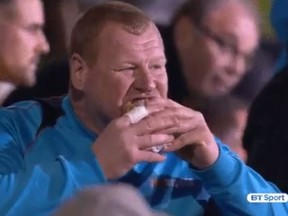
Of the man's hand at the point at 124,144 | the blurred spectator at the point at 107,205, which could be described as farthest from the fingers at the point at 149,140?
the blurred spectator at the point at 107,205

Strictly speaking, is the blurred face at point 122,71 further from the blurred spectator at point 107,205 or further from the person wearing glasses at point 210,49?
the blurred spectator at point 107,205

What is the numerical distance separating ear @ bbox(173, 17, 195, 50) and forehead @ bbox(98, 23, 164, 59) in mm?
101

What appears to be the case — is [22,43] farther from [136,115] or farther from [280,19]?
[280,19]

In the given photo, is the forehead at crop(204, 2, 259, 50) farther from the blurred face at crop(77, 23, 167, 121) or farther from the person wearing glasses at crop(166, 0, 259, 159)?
the blurred face at crop(77, 23, 167, 121)

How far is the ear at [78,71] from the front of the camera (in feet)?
4.30

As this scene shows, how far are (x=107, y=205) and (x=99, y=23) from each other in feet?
2.00

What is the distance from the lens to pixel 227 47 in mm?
1420

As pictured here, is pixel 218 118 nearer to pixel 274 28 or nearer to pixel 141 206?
pixel 274 28

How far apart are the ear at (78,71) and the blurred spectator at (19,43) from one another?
0.19 feet

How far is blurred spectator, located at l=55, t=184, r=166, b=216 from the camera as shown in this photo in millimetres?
709

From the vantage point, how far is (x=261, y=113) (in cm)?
144

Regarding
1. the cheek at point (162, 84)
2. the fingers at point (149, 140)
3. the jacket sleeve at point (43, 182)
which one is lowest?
the jacket sleeve at point (43, 182)

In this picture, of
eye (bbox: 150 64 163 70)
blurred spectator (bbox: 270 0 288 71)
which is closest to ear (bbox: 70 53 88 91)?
eye (bbox: 150 64 163 70)

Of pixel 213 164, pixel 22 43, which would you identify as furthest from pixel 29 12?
pixel 213 164
